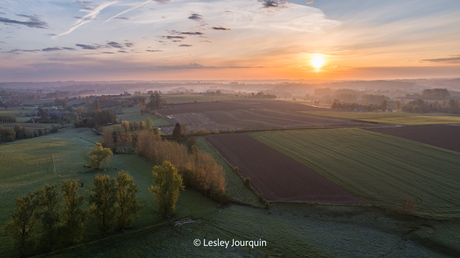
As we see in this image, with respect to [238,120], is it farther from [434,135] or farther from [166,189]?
[166,189]

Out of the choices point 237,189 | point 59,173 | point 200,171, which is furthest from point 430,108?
point 59,173

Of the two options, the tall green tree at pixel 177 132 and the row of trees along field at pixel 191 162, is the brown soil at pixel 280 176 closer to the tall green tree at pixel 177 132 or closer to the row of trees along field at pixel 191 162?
the row of trees along field at pixel 191 162

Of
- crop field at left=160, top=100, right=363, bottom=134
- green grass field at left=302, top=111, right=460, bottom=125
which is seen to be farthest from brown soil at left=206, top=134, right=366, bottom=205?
green grass field at left=302, top=111, right=460, bottom=125

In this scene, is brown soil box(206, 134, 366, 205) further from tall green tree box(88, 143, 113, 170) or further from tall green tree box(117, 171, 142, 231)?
tall green tree box(88, 143, 113, 170)

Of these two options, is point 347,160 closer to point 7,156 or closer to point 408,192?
point 408,192

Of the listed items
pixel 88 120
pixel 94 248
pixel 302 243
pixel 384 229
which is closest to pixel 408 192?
pixel 384 229

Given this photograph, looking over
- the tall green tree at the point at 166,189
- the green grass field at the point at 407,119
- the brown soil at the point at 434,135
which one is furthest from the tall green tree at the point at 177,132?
the green grass field at the point at 407,119
